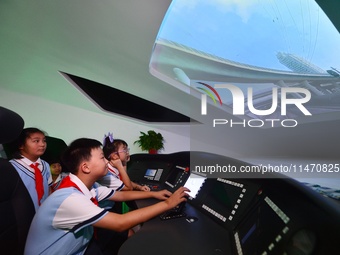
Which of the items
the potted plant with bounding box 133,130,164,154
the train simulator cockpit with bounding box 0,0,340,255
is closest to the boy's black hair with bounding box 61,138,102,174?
the train simulator cockpit with bounding box 0,0,340,255

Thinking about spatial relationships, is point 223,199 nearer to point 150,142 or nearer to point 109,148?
point 109,148

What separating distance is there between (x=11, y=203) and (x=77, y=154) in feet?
1.12

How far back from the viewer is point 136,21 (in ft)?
11.4

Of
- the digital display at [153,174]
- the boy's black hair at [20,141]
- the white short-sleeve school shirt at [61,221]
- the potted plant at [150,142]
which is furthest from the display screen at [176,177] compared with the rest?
the potted plant at [150,142]

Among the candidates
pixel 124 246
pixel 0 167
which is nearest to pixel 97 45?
pixel 0 167

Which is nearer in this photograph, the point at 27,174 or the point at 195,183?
the point at 195,183

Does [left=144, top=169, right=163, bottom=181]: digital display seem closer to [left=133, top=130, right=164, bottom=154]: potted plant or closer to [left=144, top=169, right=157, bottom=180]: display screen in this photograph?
[left=144, top=169, right=157, bottom=180]: display screen

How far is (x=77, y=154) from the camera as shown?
3.62 feet

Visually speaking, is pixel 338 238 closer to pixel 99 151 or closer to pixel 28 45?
pixel 99 151

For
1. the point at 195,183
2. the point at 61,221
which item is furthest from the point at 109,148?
the point at 61,221

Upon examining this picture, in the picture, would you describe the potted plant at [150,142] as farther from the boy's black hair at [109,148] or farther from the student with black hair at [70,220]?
the student with black hair at [70,220]

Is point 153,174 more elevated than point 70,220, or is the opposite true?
point 153,174

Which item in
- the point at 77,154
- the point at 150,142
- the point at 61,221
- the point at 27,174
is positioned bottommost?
the point at 27,174

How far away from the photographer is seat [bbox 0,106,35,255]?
92 cm
